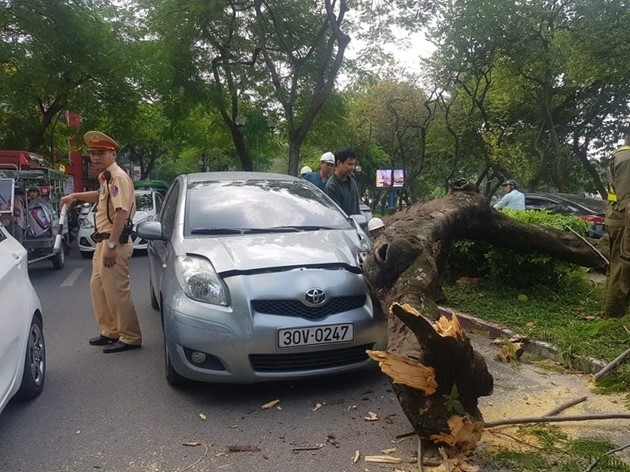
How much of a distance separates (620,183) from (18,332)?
5129 millimetres

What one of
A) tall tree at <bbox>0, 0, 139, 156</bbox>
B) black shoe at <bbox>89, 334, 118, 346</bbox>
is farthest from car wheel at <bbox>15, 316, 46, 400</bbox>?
tall tree at <bbox>0, 0, 139, 156</bbox>

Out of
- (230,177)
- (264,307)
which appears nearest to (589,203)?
(230,177)

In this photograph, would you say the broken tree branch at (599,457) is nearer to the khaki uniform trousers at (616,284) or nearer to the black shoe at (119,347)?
the khaki uniform trousers at (616,284)

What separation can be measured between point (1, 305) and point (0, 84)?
14170mm

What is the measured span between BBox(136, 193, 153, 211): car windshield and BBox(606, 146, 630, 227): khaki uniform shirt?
11.1 meters

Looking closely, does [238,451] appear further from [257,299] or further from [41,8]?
[41,8]

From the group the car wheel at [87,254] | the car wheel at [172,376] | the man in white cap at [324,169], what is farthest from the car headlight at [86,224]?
the car wheel at [172,376]

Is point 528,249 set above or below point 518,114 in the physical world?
below

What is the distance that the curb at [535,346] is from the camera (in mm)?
4520

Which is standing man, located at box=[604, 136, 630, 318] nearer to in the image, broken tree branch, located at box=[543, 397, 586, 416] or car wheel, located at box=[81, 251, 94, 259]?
broken tree branch, located at box=[543, 397, 586, 416]

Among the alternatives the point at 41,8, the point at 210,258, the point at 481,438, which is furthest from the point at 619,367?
the point at 41,8

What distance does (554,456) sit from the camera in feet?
10.3

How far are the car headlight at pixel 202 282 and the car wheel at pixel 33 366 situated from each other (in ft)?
3.75

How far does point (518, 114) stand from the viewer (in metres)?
25.1
